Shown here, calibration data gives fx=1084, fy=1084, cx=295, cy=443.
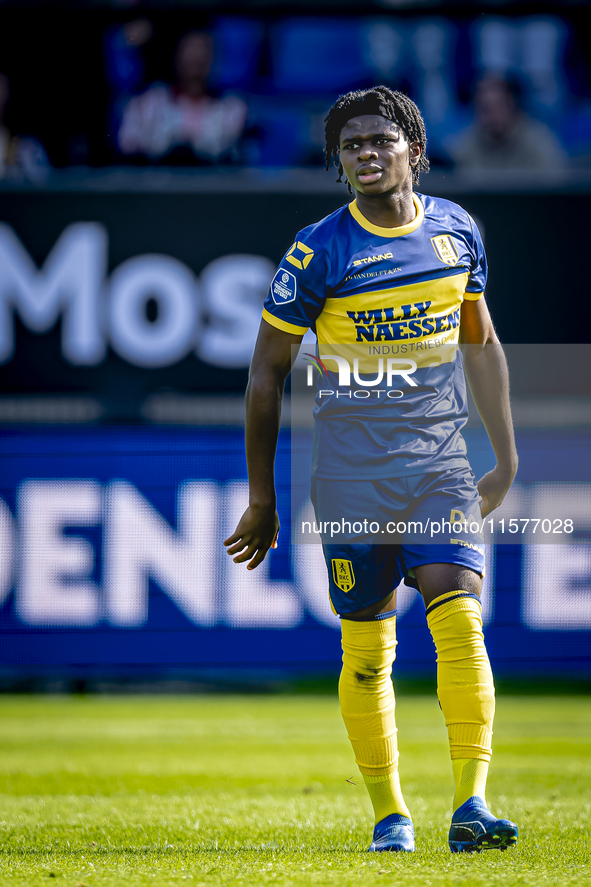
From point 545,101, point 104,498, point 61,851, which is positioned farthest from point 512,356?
point 61,851

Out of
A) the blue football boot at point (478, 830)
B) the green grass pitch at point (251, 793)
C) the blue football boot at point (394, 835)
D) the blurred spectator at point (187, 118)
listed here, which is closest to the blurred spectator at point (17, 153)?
A: the blurred spectator at point (187, 118)

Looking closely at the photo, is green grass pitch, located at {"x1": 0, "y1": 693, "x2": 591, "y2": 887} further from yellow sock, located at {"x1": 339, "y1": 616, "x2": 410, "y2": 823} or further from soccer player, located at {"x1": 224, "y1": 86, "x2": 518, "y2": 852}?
soccer player, located at {"x1": 224, "y1": 86, "x2": 518, "y2": 852}

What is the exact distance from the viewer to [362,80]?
335 inches

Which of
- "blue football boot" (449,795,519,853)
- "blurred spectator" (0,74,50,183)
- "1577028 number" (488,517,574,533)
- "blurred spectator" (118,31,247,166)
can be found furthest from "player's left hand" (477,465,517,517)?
"blurred spectator" (0,74,50,183)

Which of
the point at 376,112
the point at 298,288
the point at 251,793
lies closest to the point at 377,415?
the point at 298,288

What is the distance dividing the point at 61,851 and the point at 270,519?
0.98m

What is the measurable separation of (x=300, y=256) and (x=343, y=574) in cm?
79

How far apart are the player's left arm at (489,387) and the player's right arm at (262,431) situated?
487 mm

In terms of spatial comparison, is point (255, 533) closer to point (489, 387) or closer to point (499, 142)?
point (489, 387)

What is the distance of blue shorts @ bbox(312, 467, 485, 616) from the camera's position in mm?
2594

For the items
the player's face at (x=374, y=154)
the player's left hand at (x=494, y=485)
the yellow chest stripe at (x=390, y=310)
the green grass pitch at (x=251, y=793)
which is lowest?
the green grass pitch at (x=251, y=793)

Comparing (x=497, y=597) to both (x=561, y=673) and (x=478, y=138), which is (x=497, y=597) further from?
(x=478, y=138)

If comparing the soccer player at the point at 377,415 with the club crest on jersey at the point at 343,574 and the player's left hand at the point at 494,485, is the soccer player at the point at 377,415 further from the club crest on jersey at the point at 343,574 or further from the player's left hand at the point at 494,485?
the player's left hand at the point at 494,485

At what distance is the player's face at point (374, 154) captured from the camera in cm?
269
